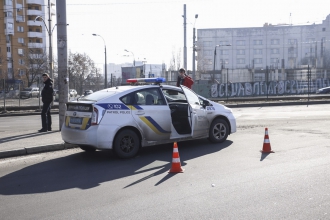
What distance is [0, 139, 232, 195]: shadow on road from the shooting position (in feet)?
21.4

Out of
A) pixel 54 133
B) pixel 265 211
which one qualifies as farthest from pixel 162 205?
pixel 54 133

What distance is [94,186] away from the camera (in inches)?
252

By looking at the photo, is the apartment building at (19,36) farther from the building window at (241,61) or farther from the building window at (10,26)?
the building window at (241,61)

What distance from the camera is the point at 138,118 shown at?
27.9 feet

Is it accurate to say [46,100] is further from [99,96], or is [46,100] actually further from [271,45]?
[271,45]

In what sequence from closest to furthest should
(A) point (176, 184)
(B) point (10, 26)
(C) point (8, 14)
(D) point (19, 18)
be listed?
1. (A) point (176, 184)
2. (C) point (8, 14)
3. (B) point (10, 26)
4. (D) point (19, 18)

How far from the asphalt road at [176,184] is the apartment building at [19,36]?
64881 mm

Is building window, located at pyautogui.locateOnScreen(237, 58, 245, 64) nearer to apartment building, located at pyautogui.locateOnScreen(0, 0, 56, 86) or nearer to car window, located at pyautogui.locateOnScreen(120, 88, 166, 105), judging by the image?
apartment building, located at pyautogui.locateOnScreen(0, 0, 56, 86)

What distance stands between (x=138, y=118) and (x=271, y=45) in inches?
2866

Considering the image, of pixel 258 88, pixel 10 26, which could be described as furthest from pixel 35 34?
pixel 258 88

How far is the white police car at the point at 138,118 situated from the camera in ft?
26.5

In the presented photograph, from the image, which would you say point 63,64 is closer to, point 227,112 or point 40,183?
point 227,112

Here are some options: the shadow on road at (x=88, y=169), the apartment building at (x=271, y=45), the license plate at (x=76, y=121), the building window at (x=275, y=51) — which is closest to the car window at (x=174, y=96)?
the shadow on road at (x=88, y=169)

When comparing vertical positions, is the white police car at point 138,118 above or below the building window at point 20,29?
below
